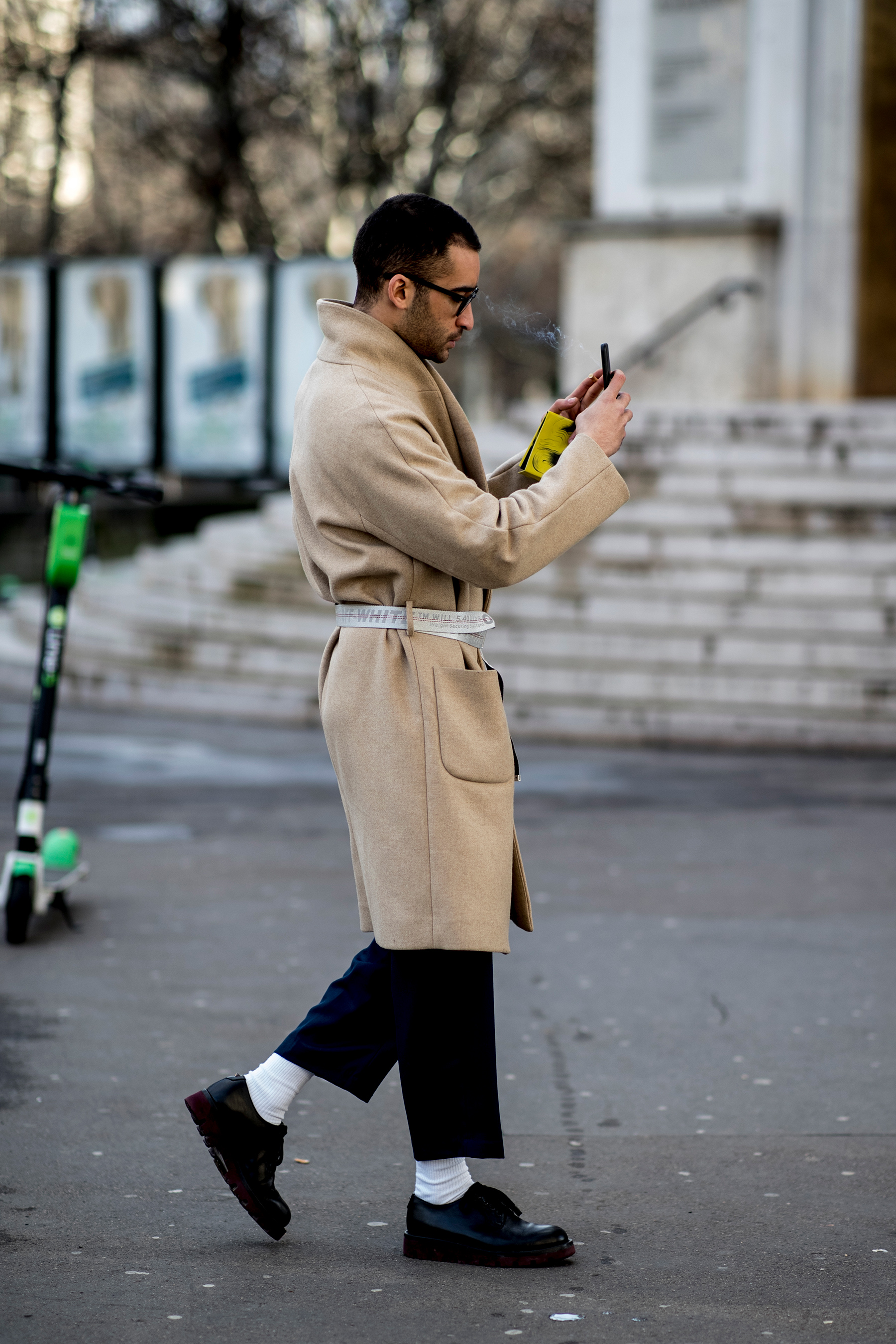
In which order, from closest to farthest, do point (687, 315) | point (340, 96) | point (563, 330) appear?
point (563, 330)
point (687, 315)
point (340, 96)

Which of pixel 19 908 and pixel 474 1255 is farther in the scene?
pixel 19 908

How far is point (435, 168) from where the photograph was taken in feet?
81.5

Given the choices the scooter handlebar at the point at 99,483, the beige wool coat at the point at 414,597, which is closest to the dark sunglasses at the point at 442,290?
the beige wool coat at the point at 414,597

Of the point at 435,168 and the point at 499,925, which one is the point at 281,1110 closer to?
the point at 499,925

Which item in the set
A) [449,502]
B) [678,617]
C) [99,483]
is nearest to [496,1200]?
[449,502]

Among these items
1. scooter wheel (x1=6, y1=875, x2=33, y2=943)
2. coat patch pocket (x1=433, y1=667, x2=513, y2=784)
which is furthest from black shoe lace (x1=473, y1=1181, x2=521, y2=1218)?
scooter wheel (x1=6, y1=875, x2=33, y2=943)

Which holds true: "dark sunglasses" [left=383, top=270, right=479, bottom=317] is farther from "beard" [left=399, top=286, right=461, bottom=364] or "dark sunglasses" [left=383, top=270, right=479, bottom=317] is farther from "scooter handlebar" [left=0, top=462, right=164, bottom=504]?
"scooter handlebar" [left=0, top=462, right=164, bottom=504]

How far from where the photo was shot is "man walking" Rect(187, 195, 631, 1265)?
3.14 m

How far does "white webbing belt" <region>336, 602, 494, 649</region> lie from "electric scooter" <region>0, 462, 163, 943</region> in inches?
99.5

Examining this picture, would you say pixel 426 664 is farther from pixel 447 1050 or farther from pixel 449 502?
pixel 447 1050

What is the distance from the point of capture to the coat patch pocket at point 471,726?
3.18 metres

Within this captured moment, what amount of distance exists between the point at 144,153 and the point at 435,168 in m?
5.79

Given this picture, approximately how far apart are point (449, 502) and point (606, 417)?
37 centimetres

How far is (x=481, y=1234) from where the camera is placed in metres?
3.26
